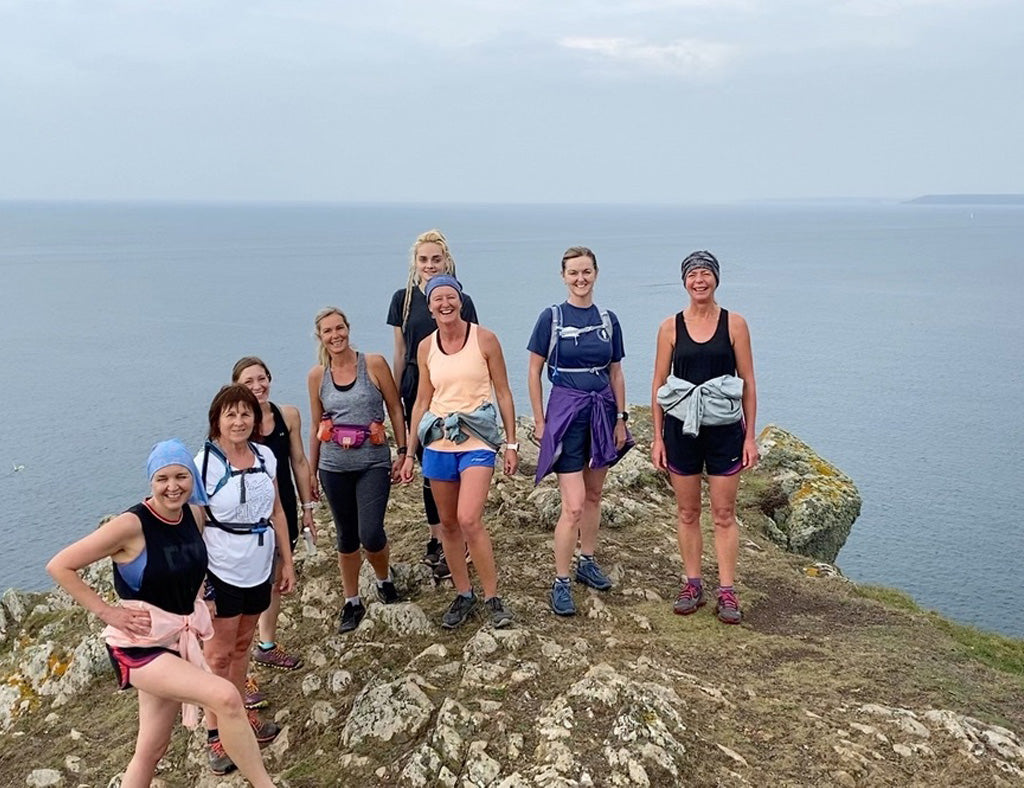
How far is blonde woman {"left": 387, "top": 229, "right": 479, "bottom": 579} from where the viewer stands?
715 centimetres

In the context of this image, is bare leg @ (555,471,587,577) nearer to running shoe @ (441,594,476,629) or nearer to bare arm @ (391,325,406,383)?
running shoe @ (441,594,476,629)

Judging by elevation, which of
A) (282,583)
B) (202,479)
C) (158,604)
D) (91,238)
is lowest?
(91,238)

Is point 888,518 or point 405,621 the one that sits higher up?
point 405,621

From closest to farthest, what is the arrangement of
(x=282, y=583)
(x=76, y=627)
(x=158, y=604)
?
1. (x=158, y=604)
2. (x=282, y=583)
3. (x=76, y=627)

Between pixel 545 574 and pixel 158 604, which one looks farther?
pixel 545 574

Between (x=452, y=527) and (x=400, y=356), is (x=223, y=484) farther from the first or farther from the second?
(x=400, y=356)

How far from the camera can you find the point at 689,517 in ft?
24.4

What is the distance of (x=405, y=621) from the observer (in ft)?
24.1

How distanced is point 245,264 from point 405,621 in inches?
4973

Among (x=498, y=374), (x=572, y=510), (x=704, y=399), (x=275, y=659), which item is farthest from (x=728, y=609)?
(x=275, y=659)

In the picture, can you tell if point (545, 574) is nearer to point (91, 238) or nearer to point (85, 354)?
point (85, 354)

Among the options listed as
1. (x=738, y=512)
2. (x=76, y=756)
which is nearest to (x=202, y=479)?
(x=76, y=756)

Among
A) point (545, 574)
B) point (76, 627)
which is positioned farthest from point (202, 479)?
point (76, 627)

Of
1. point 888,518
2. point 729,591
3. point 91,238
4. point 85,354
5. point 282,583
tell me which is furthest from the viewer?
point 91,238
